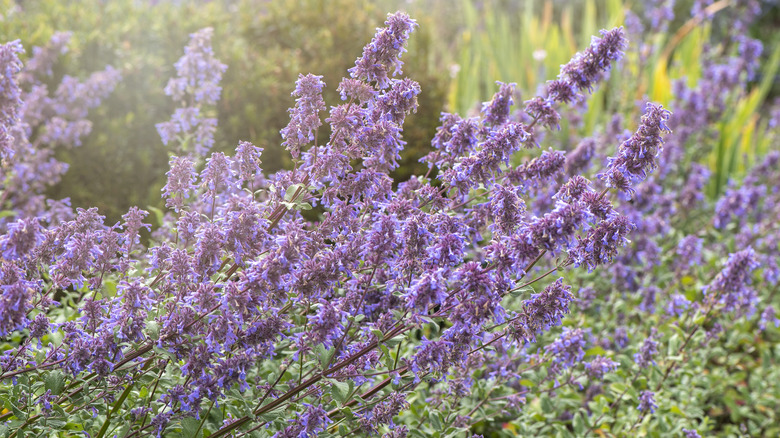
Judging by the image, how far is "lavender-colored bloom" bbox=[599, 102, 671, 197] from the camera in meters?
2.12

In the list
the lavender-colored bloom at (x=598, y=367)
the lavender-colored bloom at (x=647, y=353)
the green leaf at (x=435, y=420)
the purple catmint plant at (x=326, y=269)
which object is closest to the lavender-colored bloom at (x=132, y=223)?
the purple catmint plant at (x=326, y=269)

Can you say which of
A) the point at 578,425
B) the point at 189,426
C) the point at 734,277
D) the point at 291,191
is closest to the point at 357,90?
the point at 291,191

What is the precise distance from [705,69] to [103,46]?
581cm

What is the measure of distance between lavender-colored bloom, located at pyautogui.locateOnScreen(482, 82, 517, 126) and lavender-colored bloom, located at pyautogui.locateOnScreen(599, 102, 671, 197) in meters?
0.63

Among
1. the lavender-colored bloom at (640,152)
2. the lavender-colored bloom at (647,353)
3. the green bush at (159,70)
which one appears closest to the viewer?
the lavender-colored bloom at (640,152)

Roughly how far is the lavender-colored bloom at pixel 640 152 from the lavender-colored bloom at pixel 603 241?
13cm

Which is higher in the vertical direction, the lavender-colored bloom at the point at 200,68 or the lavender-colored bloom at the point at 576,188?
the lavender-colored bloom at the point at 200,68

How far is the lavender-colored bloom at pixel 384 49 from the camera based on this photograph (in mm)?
2223

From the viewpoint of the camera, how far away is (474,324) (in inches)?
81.6

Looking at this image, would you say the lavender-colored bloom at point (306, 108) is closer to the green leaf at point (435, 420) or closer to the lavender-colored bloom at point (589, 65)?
the lavender-colored bloom at point (589, 65)

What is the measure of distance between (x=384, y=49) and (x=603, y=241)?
923mm

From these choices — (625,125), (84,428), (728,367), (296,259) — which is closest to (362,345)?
(296,259)

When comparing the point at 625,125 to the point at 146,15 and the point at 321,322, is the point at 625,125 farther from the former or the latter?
the point at 321,322

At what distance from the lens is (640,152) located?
2146 millimetres
